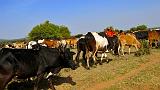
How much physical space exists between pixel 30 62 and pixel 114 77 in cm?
484

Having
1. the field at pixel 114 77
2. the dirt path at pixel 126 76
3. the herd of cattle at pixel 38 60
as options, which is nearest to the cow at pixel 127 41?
the dirt path at pixel 126 76

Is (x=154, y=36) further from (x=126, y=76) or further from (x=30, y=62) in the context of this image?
(x=30, y=62)

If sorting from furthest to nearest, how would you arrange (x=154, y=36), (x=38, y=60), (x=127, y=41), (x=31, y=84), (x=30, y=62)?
(x=154, y=36)
(x=127, y=41)
(x=31, y=84)
(x=38, y=60)
(x=30, y=62)

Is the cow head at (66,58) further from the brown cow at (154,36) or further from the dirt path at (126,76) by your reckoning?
the brown cow at (154,36)

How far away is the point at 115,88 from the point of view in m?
13.6

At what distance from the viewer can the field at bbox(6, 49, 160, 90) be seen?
1389 centimetres

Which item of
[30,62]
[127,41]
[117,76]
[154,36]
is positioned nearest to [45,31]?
[154,36]

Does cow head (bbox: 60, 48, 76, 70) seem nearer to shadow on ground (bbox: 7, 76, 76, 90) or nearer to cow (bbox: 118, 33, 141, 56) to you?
shadow on ground (bbox: 7, 76, 76, 90)

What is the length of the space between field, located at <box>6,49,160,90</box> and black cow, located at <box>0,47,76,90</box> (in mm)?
1316

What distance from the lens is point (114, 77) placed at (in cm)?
1559

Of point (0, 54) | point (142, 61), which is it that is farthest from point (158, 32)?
point (0, 54)

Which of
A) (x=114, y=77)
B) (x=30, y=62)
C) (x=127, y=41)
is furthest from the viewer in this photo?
(x=127, y=41)

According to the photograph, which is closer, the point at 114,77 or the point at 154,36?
the point at 114,77

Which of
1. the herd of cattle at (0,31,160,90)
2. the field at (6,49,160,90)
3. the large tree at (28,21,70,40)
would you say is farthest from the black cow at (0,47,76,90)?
the large tree at (28,21,70,40)
